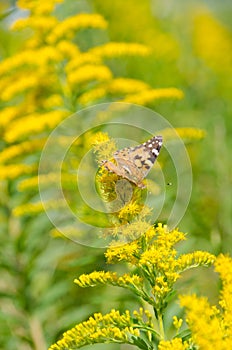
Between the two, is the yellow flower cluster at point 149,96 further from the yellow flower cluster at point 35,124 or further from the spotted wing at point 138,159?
the spotted wing at point 138,159

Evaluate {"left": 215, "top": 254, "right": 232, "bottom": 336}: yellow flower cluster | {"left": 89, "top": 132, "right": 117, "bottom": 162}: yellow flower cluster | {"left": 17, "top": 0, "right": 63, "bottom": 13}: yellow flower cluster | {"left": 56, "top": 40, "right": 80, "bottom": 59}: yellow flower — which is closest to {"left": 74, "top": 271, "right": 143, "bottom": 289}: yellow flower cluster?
{"left": 215, "top": 254, "right": 232, "bottom": 336}: yellow flower cluster

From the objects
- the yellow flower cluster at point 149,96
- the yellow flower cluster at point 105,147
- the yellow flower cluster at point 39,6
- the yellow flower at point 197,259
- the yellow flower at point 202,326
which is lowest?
the yellow flower at point 202,326

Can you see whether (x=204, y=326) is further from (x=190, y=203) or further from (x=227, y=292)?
(x=190, y=203)

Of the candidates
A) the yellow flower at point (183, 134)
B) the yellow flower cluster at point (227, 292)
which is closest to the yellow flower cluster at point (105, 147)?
the yellow flower cluster at point (227, 292)

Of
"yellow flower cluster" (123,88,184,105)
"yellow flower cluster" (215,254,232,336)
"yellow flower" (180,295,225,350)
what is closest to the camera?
"yellow flower" (180,295,225,350)

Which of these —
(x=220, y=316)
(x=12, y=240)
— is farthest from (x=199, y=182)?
(x=220, y=316)

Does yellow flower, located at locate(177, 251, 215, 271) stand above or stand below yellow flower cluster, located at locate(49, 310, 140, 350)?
above

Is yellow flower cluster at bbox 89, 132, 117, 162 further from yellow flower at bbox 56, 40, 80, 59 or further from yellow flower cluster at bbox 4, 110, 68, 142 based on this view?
yellow flower at bbox 56, 40, 80, 59
